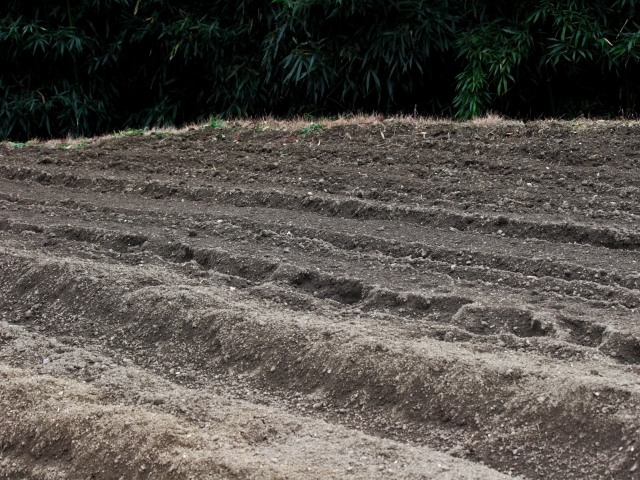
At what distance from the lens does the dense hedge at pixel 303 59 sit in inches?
267

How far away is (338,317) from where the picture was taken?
3.19 m

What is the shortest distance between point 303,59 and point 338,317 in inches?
183

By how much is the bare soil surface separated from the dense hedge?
1.73 m

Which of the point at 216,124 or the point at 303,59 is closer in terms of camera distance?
the point at 216,124

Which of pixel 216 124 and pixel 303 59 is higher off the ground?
pixel 303 59

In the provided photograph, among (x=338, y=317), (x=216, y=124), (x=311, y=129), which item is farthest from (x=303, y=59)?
(x=338, y=317)

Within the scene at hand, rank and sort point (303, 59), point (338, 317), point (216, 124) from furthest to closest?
point (303, 59) < point (216, 124) < point (338, 317)

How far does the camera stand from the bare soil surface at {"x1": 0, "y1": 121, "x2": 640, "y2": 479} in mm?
2426

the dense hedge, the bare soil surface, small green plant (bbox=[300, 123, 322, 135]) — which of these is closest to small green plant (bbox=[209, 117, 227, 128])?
small green plant (bbox=[300, 123, 322, 135])

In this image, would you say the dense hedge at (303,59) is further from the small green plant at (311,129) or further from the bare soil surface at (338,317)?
the bare soil surface at (338,317)

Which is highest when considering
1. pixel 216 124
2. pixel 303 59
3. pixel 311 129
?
pixel 303 59

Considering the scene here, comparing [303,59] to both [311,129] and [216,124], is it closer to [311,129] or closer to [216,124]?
[216,124]

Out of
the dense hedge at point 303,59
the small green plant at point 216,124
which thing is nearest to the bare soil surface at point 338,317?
the small green plant at point 216,124

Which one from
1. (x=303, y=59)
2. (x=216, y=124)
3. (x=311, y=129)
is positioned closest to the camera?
(x=311, y=129)
